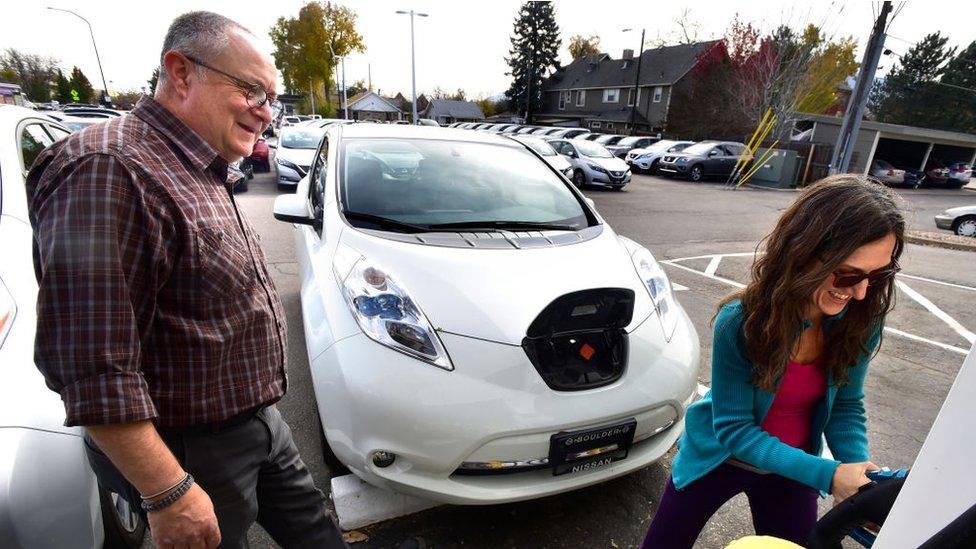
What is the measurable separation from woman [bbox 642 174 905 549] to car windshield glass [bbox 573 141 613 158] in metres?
13.8

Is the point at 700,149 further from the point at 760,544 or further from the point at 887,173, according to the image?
the point at 760,544

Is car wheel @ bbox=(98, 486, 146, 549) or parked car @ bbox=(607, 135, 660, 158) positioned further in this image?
parked car @ bbox=(607, 135, 660, 158)

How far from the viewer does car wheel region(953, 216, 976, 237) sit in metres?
10.3

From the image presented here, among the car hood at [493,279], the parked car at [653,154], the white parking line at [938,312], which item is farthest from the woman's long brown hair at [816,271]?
the parked car at [653,154]

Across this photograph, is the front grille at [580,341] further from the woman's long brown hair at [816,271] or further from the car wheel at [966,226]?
the car wheel at [966,226]

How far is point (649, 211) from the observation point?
10875 millimetres

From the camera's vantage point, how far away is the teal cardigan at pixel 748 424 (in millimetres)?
1290

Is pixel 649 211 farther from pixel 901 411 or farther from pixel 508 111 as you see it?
A: pixel 508 111

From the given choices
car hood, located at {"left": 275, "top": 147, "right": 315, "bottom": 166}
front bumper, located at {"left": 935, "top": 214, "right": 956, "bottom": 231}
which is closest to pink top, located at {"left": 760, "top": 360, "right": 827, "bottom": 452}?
car hood, located at {"left": 275, "top": 147, "right": 315, "bottom": 166}

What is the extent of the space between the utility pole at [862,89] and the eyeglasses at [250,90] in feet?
43.2

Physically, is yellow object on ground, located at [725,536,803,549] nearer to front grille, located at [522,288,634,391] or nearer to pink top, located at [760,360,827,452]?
pink top, located at [760,360,827,452]

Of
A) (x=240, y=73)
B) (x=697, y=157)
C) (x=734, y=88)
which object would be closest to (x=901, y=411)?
(x=240, y=73)

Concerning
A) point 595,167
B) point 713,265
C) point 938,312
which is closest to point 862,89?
point 595,167

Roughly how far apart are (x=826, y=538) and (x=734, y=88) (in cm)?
3080
